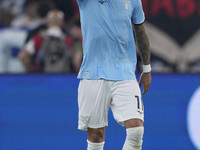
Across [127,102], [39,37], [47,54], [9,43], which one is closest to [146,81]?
[127,102]

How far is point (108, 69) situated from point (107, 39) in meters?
0.26

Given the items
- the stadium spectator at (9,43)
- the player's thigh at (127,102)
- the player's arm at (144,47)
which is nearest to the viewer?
the player's thigh at (127,102)

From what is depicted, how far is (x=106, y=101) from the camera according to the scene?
16.5 feet

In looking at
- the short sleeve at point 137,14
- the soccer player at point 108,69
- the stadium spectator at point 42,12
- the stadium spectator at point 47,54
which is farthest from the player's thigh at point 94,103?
the stadium spectator at point 42,12

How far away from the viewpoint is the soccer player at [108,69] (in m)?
4.94

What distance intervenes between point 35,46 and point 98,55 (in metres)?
2.29

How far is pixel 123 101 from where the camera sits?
4930 mm

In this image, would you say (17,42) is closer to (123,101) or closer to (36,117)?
(36,117)

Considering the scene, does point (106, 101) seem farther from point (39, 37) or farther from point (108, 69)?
point (39, 37)

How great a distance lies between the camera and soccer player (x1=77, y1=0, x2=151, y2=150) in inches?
195

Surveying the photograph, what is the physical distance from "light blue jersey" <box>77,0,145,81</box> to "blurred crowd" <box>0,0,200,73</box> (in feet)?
6.86

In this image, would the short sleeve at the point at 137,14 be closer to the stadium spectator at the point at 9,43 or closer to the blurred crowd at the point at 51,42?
Result: the blurred crowd at the point at 51,42

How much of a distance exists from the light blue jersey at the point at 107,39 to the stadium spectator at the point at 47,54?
2.05m

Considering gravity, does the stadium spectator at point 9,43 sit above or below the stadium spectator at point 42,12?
below
